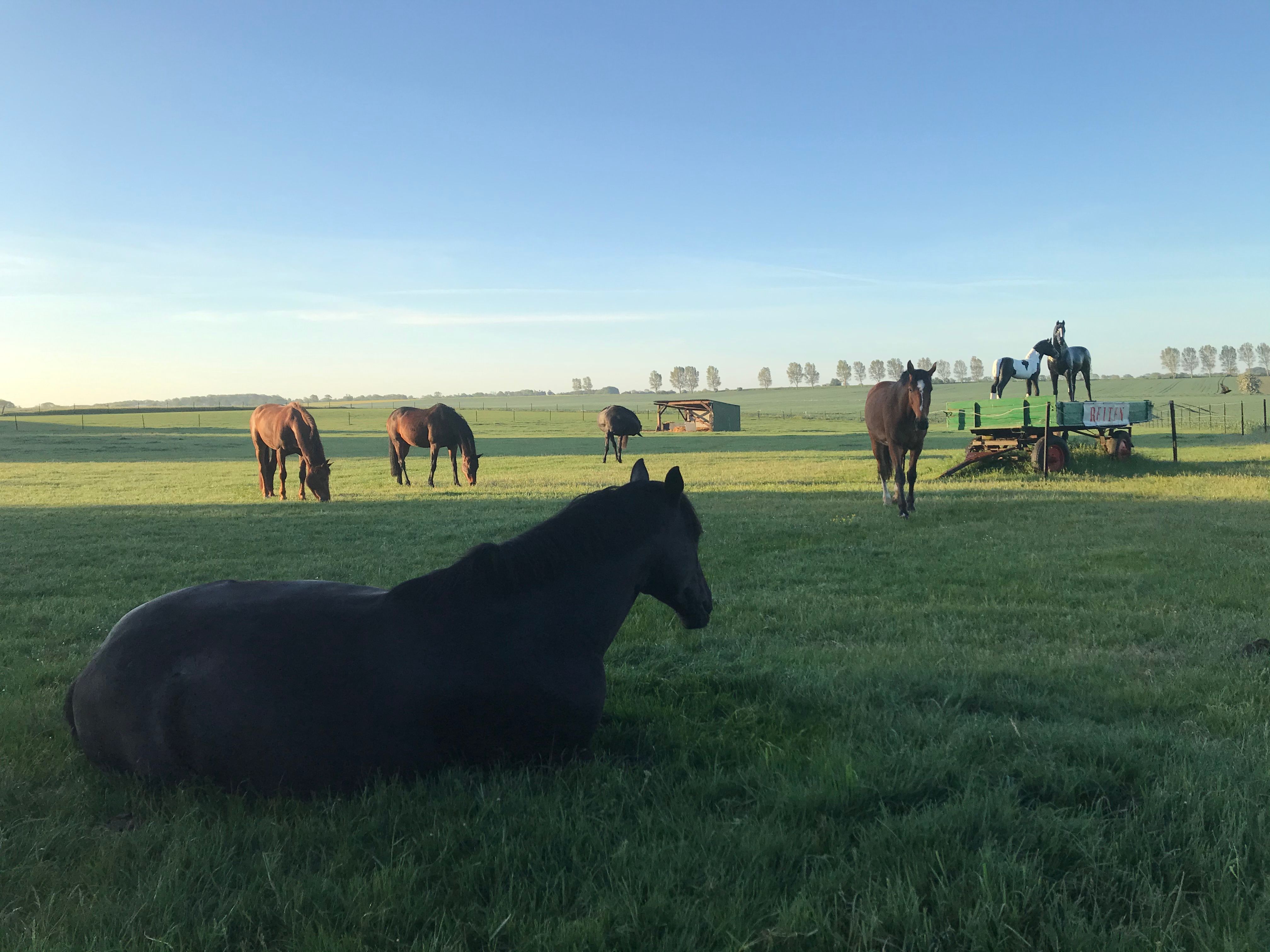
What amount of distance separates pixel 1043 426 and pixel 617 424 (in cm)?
1525

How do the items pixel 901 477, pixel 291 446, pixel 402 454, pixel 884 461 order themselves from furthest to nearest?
pixel 402 454, pixel 291 446, pixel 884 461, pixel 901 477

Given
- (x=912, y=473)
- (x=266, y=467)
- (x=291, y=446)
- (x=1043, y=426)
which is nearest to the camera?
(x=912, y=473)

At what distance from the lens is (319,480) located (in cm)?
1703

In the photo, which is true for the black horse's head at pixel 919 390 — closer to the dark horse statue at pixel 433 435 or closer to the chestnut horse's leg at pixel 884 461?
the chestnut horse's leg at pixel 884 461

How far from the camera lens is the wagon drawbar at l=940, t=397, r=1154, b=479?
17.1 meters

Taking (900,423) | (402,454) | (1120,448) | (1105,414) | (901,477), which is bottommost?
(901,477)

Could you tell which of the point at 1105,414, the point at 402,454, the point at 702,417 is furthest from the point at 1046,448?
the point at 702,417

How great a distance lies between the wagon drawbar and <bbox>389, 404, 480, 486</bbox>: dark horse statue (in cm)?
1243

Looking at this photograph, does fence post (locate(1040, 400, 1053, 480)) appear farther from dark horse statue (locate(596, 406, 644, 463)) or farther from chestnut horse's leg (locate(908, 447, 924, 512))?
dark horse statue (locate(596, 406, 644, 463))

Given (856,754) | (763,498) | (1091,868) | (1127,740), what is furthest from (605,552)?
(763,498)

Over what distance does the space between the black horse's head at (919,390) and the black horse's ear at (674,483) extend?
930 cm

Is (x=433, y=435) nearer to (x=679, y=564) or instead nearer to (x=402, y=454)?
(x=402, y=454)

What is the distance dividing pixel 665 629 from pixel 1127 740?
3.34 metres

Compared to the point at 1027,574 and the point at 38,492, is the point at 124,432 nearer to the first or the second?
the point at 38,492
